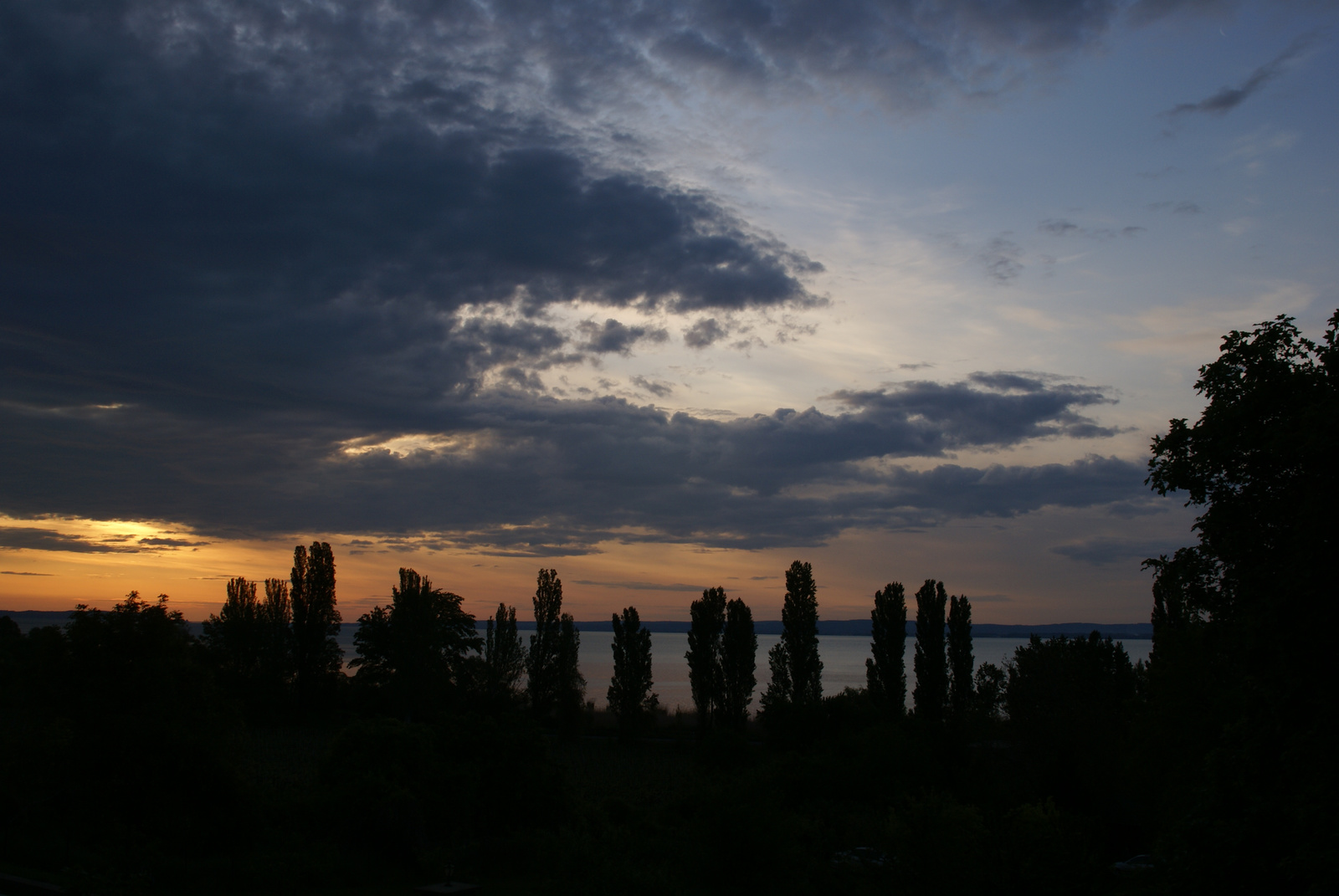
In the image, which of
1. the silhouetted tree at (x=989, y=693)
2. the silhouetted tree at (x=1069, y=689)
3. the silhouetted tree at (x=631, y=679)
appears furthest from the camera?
the silhouetted tree at (x=631, y=679)

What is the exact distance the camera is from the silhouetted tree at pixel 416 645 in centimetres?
6738

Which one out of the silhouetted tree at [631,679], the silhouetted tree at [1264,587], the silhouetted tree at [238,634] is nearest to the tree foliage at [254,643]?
the silhouetted tree at [238,634]

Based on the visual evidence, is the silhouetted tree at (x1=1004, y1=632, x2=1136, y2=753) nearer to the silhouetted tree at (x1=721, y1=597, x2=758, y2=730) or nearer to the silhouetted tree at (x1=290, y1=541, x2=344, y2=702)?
the silhouetted tree at (x1=721, y1=597, x2=758, y2=730)

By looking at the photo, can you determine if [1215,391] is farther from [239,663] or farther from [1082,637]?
[239,663]

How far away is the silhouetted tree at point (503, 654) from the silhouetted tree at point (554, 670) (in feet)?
14.4

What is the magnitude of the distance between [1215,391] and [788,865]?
61.8 ft

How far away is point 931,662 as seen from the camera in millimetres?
58656

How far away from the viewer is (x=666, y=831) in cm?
3222

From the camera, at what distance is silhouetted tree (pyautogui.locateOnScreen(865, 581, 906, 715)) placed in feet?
198

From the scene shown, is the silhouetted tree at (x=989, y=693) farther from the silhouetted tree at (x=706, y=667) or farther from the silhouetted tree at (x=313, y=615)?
the silhouetted tree at (x=313, y=615)

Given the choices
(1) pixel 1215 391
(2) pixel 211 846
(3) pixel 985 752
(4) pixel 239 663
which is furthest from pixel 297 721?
(1) pixel 1215 391

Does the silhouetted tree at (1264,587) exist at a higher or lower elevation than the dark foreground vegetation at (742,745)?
higher

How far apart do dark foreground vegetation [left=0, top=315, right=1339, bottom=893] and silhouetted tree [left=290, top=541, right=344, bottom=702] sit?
0.81 ft

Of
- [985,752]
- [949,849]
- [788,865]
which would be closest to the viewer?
[949,849]
